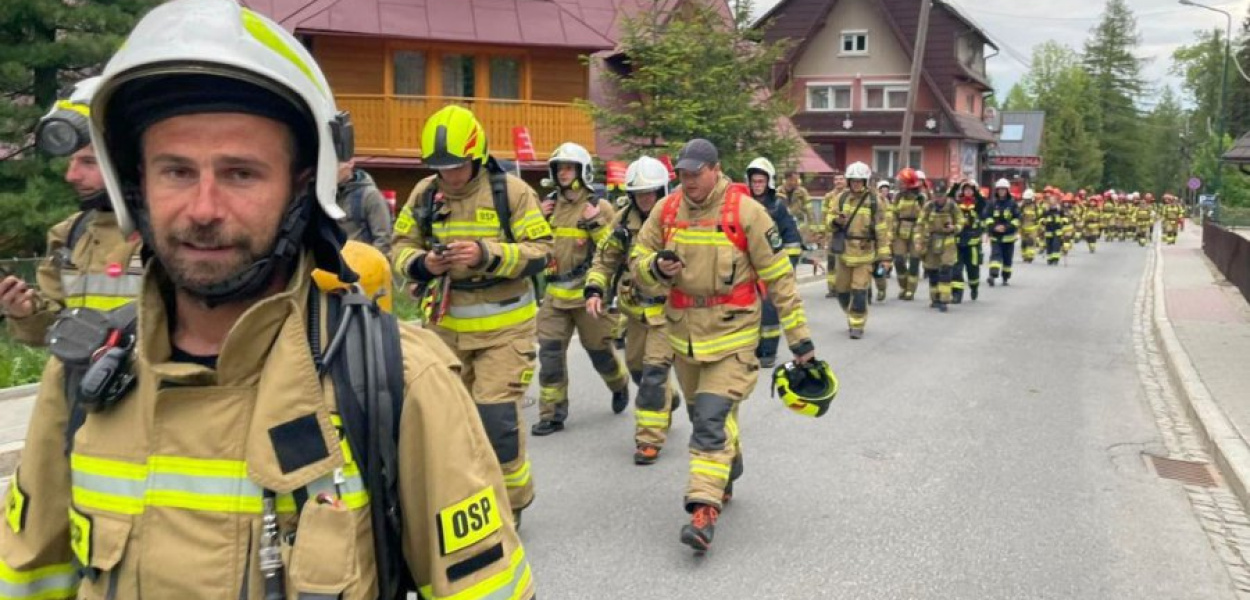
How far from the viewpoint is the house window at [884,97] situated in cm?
5128

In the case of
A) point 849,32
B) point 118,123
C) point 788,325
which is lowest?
point 788,325

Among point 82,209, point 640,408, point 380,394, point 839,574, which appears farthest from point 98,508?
point 640,408

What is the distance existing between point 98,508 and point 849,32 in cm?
5262

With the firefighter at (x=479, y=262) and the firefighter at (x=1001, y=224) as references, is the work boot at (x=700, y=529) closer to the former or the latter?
the firefighter at (x=479, y=262)

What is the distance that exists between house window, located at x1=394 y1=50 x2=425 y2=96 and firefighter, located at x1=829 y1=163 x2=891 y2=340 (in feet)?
40.3

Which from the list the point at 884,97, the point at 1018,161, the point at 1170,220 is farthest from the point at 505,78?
the point at 1018,161

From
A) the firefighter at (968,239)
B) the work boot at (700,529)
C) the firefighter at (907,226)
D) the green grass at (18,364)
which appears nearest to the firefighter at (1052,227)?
the firefighter at (968,239)

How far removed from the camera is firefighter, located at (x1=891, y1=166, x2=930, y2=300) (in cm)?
1709

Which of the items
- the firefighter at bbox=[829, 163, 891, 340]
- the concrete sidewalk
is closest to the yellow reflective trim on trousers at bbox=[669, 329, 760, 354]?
the concrete sidewalk

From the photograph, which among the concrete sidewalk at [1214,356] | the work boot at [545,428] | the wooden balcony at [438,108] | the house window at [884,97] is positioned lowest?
the concrete sidewalk at [1214,356]

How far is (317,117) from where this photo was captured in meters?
1.75

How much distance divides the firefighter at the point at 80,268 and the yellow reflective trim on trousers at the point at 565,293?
359cm

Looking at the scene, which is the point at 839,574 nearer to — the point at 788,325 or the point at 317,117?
the point at 788,325

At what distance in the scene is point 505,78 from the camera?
24.5 m
